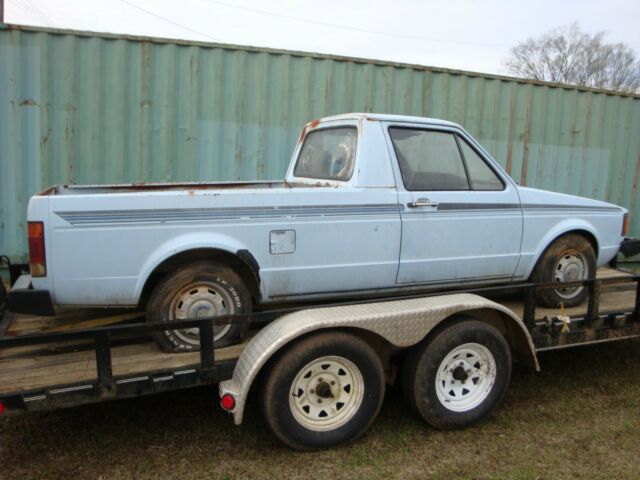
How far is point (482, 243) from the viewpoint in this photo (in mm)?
4254

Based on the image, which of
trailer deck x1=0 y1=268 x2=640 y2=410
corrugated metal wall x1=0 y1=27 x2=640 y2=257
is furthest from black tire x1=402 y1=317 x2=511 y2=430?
corrugated metal wall x1=0 y1=27 x2=640 y2=257

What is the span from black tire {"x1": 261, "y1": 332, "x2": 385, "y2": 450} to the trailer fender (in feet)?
0.31

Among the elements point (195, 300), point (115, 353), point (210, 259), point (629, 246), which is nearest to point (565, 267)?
point (629, 246)

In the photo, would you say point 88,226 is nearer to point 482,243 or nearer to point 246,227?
point 246,227

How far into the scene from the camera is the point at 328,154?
14.4 feet

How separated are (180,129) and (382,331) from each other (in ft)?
14.6

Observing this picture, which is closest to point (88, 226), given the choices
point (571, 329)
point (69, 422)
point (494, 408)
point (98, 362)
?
point (98, 362)

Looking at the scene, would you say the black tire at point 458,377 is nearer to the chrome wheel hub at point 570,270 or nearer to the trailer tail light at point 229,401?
the trailer tail light at point 229,401

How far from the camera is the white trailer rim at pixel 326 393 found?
10.7 feet

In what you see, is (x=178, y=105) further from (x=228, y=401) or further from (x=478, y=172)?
(x=228, y=401)

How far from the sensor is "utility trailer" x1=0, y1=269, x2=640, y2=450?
9.78 feet

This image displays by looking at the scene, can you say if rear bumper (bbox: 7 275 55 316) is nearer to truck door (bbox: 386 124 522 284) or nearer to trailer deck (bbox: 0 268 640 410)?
trailer deck (bbox: 0 268 640 410)

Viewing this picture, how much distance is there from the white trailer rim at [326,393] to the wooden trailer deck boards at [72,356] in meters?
0.46

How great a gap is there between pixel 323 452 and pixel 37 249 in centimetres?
209
